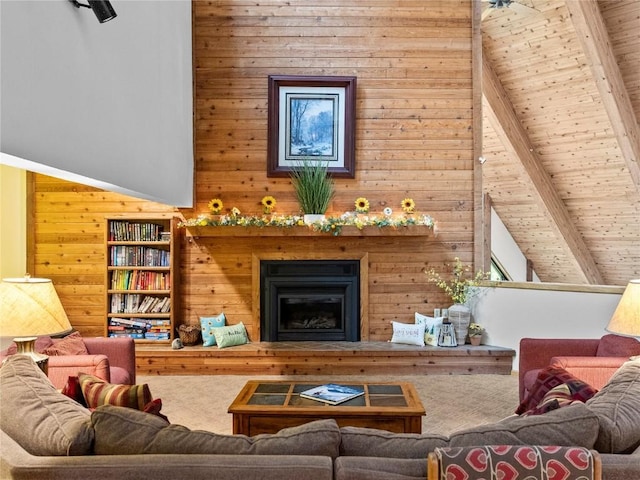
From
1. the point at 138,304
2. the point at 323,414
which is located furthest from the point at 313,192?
the point at 323,414

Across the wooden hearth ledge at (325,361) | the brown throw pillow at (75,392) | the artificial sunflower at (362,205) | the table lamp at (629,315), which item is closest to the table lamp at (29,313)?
the brown throw pillow at (75,392)

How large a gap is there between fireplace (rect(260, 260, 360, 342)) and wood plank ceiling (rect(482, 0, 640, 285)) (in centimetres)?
332

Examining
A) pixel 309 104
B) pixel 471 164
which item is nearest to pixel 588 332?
pixel 471 164

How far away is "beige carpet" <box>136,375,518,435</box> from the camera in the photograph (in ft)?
12.7

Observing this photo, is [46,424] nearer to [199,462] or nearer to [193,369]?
[199,462]

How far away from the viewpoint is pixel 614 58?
574 cm

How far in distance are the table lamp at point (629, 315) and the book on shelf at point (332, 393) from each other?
1583 mm

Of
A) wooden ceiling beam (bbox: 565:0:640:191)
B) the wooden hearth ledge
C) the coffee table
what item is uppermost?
wooden ceiling beam (bbox: 565:0:640:191)

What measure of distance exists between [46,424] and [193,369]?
345 centimetres

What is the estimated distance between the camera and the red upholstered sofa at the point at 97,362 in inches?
129

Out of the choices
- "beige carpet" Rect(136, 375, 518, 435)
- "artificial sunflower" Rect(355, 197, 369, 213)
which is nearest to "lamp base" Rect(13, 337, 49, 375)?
"beige carpet" Rect(136, 375, 518, 435)

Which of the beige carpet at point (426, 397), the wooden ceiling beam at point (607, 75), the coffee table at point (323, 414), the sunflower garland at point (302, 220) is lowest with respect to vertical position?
the beige carpet at point (426, 397)

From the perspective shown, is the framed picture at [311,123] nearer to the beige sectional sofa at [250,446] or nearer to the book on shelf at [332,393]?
the book on shelf at [332,393]

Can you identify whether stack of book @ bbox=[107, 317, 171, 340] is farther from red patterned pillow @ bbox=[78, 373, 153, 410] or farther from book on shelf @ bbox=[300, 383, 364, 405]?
red patterned pillow @ bbox=[78, 373, 153, 410]
